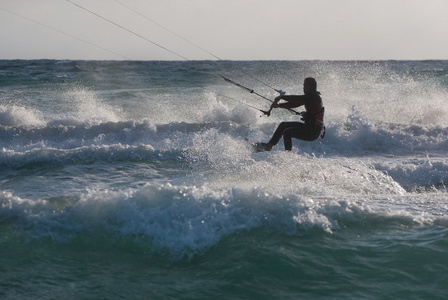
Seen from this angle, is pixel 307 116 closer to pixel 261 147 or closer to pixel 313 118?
pixel 313 118

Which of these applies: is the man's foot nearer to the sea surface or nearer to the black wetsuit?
the black wetsuit

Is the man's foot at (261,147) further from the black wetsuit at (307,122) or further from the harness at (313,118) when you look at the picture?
the harness at (313,118)

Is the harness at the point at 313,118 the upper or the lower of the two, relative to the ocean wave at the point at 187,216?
upper

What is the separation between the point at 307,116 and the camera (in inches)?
345

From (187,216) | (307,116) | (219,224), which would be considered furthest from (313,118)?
(187,216)

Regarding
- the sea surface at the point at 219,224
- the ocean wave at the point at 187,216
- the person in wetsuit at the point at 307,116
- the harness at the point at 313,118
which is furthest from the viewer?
the harness at the point at 313,118

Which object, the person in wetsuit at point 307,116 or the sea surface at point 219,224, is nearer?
the sea surface at point 219,224

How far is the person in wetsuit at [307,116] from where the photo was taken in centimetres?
856

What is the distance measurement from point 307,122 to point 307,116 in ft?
0.38

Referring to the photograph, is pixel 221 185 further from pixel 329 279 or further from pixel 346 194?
pixel 329 279

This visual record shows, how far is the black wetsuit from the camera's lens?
857cm

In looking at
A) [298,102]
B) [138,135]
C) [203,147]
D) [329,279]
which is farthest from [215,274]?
[138,135]

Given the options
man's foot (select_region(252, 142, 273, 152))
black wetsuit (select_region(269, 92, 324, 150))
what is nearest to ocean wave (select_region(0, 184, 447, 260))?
black wetsuit (select_region(269, 92, 324, 150))

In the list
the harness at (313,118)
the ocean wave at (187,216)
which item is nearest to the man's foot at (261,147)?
the harness at (313,118)
